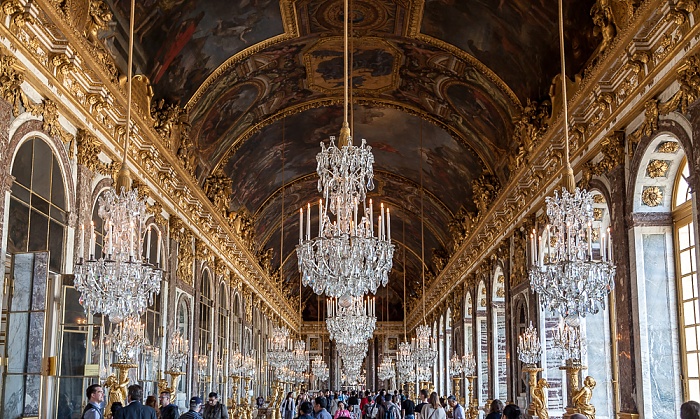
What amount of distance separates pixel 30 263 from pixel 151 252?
6.42 metres

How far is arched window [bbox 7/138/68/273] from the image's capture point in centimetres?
980

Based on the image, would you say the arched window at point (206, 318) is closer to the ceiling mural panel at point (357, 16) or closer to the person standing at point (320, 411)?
the ceiling mural panel at point (357, 16)

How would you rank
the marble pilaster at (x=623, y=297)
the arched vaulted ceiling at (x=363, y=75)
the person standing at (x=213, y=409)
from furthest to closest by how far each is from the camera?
the arched vaulted ceiling at (x=363, y=75)
the person standing at (x=213, y=409)
the marble pilaster at (x=623, y=297)

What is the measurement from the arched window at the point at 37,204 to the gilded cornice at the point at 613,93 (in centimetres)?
811

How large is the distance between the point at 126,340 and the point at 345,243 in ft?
13.7

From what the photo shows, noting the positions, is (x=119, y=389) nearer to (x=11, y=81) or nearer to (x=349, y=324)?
(x=11, y=81)

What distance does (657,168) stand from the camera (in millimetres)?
10719

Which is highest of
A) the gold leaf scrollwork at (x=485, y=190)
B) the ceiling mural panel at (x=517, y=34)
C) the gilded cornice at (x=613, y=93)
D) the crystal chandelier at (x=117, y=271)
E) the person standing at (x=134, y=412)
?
the ceiling mural panel at (x=517, y=34)

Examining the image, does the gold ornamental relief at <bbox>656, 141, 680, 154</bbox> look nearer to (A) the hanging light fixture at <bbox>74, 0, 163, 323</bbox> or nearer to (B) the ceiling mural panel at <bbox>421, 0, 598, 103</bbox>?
(B) the ceiling mural panel at <bbox>421, 0, 598, 103</bbox>

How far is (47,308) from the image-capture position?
1050cm

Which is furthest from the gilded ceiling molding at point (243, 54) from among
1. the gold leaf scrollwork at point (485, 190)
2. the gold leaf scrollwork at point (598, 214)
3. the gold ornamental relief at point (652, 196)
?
the gold ornamental relief at point (652, 196)

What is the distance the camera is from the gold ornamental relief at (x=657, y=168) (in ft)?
35.0

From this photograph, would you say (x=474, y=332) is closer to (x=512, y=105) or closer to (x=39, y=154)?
(x=512, y=105)

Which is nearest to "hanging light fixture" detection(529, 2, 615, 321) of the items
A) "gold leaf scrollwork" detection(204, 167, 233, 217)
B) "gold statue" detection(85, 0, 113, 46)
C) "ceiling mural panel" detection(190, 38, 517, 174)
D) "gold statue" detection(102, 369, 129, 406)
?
"gold statue" detection(102, 369, 129, 406)
